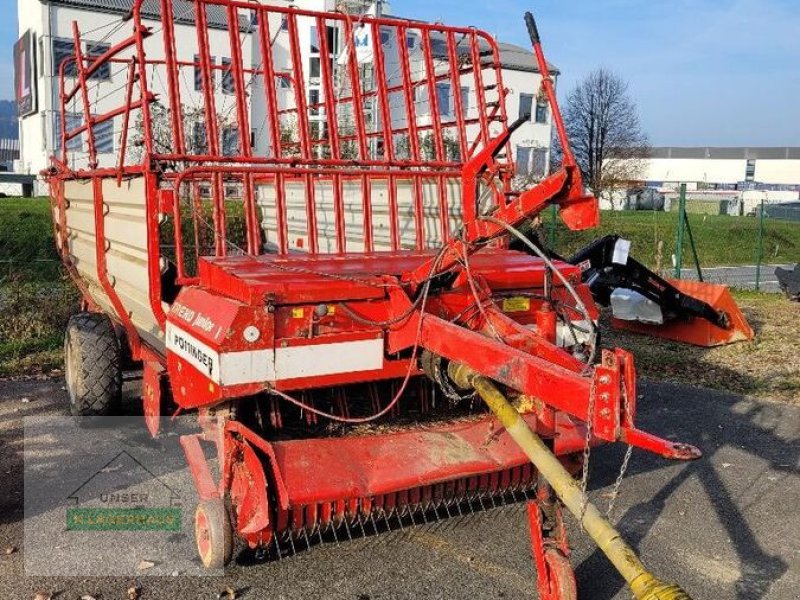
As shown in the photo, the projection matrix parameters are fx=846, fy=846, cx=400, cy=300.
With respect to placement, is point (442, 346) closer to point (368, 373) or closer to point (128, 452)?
point (368, 373)

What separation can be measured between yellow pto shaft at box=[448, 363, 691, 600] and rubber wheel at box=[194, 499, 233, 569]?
1318mm

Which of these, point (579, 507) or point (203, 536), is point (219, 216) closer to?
point (203, 536)

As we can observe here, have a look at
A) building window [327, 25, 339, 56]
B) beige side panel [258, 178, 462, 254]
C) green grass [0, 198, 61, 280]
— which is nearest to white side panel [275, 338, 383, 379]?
beige side panel [258, 178, 462, 254]

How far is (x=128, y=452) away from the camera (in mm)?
5824

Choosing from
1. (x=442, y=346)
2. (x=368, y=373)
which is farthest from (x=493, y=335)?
(x=368, y=373)

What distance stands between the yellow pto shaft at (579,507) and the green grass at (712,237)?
1617cm

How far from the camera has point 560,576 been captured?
137 inches

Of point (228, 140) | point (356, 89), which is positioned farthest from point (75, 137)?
point (228, 140)

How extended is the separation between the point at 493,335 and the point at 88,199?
3677 millimetres

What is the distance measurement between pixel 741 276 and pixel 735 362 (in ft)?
39.9

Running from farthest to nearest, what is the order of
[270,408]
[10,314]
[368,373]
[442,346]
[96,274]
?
[10,314], [96,274], [270,408], [368,373], [442,346]

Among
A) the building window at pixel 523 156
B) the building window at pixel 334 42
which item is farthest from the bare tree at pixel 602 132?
the building window at pixel 334 42

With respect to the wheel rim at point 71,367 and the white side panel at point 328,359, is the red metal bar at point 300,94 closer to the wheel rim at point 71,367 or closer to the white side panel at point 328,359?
the white side panel at point 328,359

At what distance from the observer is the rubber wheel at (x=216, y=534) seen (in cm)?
395
